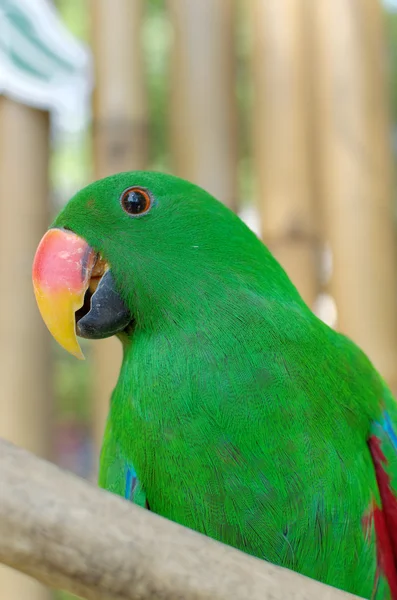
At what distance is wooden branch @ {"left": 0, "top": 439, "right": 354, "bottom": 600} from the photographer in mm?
400

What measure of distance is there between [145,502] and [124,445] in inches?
2.3

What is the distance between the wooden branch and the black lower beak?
0.25m

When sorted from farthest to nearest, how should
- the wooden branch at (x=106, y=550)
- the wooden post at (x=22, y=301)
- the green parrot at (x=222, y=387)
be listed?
the wooden post at (x=22, y=301) → the green parrot at (x=222, y=387) → the wooden branch at (x=106, y=550)

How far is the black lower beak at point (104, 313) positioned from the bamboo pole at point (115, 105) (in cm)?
48

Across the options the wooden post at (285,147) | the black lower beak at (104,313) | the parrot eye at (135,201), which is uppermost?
the wooden post at (285,147)

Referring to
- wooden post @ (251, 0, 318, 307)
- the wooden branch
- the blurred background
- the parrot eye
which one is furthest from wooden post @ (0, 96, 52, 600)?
the wooden branch

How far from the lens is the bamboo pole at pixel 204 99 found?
1.20m

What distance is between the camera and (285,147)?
120 centimetres

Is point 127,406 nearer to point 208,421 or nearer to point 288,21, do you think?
point 208,421

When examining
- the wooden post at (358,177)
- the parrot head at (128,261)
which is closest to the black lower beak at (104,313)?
the parrot head at (128,261)

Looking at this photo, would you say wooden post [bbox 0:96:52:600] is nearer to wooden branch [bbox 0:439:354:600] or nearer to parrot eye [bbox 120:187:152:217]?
parrot eye [bbox 120:187:152:217]

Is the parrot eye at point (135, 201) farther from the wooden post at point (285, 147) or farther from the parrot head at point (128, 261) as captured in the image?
the wooden post at point (285, 147)

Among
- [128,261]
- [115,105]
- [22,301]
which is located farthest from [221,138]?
[128,261]

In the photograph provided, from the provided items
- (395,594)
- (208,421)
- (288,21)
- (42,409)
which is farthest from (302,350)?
(288,21)
